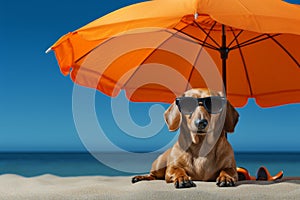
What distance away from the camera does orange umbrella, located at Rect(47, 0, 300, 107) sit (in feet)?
12.9

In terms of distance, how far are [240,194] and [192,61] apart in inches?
127

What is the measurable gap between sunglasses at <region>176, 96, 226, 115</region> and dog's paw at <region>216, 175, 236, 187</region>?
46 cm

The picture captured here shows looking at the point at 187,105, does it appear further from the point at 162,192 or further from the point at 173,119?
the point at 162,192

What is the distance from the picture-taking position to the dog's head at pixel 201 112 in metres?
3.37

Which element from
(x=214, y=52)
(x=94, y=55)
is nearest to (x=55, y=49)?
(x=94, y=55)

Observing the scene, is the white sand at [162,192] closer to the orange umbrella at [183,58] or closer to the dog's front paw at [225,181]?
the dog's front paw at [225,181]

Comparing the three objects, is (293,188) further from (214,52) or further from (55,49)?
(214,52)

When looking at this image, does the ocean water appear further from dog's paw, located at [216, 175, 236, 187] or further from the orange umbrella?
dog's paw, located at [216, 175, 236, 187]

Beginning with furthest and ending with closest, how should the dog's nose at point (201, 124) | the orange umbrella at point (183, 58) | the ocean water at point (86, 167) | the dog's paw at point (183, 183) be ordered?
1. the ocean water at point (86, 167)
2. the orange umbrella at point (183, 58)
3. the dog's nose at point (201, 124)
4. the dog's paw at point (183, 183)

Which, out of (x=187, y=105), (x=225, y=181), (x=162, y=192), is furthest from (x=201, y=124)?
(x=162, y=192)

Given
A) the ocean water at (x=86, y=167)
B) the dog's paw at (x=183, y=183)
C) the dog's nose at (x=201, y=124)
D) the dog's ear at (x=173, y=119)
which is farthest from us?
the ocean water at (x=86, y=167)

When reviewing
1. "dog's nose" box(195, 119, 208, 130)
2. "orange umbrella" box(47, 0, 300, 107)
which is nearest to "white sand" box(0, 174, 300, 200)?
"dog's nose" box(195, 119, 208, 130)

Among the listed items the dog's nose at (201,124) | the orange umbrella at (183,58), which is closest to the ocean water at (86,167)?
the orange umbrella at (183,58)

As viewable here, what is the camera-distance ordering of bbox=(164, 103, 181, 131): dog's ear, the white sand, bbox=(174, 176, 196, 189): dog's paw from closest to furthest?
the white sand
bbox=(174, 176, 196, 189): dog's paw
bbox=(164, 103, 181, 131): dog's ear
